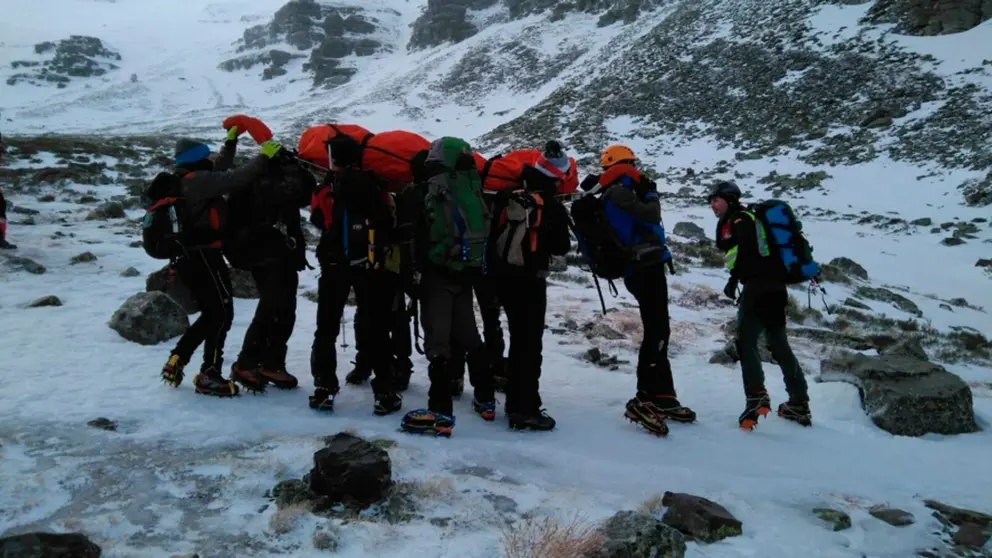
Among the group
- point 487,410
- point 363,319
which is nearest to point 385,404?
point 363,319

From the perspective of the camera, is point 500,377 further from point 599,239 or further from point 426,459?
point 426,459

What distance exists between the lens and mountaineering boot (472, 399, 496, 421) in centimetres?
511

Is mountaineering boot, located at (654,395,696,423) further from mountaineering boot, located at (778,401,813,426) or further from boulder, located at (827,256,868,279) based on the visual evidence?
boulder, located at (827,256,868,279)

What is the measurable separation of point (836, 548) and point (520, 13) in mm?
88715

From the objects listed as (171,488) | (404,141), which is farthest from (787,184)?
(171,488)

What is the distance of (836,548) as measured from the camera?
10.9 feet

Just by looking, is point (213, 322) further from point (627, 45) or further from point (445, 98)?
point (445, 98)

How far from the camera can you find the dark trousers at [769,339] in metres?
5.39

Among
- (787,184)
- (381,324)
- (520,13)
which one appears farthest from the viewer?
(520,13)

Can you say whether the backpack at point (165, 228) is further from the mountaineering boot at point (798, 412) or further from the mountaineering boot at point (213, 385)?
the mountaineering boot at point (798, 412)

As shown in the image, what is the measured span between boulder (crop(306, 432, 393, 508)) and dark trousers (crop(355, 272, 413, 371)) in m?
1.56

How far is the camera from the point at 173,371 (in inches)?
198

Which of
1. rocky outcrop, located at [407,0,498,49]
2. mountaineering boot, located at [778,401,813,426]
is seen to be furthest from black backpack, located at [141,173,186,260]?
rocky outcrop, located at [407,0,498,49]

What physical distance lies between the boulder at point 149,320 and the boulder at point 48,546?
13.5 feet
